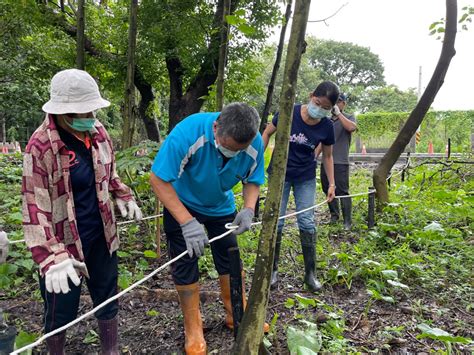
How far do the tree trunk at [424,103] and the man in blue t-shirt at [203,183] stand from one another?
2.98 m

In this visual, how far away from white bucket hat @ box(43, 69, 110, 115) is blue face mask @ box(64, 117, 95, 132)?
0.07m

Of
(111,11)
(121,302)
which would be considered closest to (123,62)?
(111,11)

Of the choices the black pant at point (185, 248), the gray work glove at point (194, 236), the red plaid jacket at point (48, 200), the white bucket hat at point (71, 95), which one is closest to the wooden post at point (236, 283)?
the gray work glove at point (194, 236)

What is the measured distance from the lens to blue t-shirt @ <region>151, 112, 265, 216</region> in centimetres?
204

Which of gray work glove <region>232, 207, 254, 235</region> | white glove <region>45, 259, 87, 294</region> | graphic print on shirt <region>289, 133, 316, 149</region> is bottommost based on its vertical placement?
white glove <region>45, 259, 87, 294</region>

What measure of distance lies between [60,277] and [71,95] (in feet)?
2.58

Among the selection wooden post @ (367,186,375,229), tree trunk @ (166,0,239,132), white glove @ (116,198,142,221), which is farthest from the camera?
tree trunk @ (166,0,239,132)

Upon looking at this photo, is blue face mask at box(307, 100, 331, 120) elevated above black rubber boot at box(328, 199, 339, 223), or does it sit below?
above

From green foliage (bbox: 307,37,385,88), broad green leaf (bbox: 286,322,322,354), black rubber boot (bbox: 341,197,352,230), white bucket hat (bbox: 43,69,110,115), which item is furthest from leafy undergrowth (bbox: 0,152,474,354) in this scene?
green foliage (bbox: 307,37,385,88)

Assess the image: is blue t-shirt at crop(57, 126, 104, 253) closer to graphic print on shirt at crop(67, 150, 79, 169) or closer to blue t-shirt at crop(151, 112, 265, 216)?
graphic print on shirt at crop(67, 150, 79, 169)

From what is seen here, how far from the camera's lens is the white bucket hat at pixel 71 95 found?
1722mm

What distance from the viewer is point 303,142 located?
311cm

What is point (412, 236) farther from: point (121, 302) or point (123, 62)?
point (123, 62)

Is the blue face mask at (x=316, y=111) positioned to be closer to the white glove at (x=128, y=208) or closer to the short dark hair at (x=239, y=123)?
the short dark hair at (x=239, y=123)
